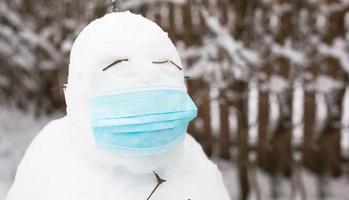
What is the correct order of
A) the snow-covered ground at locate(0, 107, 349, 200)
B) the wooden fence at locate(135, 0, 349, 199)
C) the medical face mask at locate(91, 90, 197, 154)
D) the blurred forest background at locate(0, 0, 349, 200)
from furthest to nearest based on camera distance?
the snow-covered ground at locate(0, 107, 349, 200), the wooden fence at locate(135, 0, 349, 199), the blurred forest background at locate(0, 0, 349, 200), the medical face mask at locate(91, 90, 197, 154)

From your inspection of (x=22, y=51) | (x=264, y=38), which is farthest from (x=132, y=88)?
(x=22, y=51)

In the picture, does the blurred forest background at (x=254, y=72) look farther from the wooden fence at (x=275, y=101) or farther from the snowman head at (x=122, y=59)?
the snowman head at (x=122, y=59)

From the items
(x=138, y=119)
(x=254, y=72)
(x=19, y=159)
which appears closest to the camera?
(x=138, y=119)

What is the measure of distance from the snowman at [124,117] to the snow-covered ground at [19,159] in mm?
2305

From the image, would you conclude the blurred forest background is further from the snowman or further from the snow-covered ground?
the snowman

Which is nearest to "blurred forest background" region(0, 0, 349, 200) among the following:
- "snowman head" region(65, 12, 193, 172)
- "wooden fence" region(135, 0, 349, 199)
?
"wooden fence" region(135, 0, 349, 199)

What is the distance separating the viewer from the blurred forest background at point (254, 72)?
10.8 feet

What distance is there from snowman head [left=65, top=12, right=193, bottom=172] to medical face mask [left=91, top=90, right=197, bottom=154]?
2cm

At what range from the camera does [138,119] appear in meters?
1.27

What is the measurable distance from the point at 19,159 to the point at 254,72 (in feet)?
6.54

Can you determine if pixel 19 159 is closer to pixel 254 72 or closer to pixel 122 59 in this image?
pixel 254 72

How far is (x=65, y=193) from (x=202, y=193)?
339 mm

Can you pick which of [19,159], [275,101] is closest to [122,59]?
[275,101]

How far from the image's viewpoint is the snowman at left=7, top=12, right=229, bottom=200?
128cm
